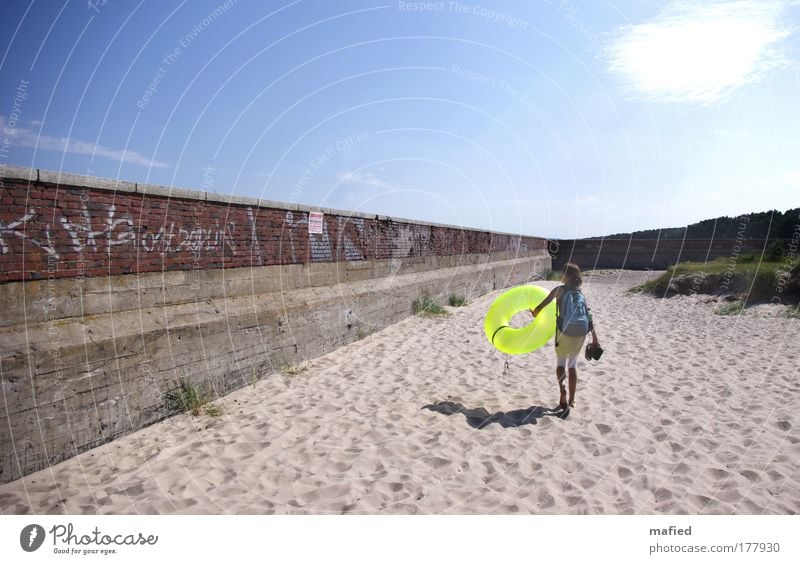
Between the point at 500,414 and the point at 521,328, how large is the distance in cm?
93

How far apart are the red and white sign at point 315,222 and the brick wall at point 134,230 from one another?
0.11 metres

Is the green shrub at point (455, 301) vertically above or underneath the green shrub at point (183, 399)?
underneath

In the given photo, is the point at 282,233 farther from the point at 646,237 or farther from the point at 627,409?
the point at 646,237

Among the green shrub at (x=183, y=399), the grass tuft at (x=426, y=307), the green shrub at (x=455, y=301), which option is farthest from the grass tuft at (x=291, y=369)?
the green shrub at (x=455, y=301)

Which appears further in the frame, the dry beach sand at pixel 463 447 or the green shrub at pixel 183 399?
the green shrub at pixel 183 399

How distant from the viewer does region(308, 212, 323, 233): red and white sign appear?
7.62m

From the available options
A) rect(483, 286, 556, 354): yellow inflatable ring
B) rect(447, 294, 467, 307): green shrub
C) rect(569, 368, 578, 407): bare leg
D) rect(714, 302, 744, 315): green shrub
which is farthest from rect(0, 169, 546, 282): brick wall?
rect(714, 302, 744, 315): green shrub

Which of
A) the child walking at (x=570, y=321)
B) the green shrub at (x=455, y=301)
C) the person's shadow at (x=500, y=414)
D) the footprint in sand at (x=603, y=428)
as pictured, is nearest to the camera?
the footprint in sand at (x=603, y=428)

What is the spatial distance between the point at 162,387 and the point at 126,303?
0.91m

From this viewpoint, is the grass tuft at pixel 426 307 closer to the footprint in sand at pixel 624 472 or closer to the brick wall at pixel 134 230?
the brick wall at pixel 134 230

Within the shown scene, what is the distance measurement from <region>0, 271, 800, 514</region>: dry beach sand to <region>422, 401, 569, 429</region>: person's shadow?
0.10ft

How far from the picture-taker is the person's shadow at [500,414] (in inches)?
190

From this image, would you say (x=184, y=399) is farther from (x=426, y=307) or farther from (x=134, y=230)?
(x=426, y=307)
